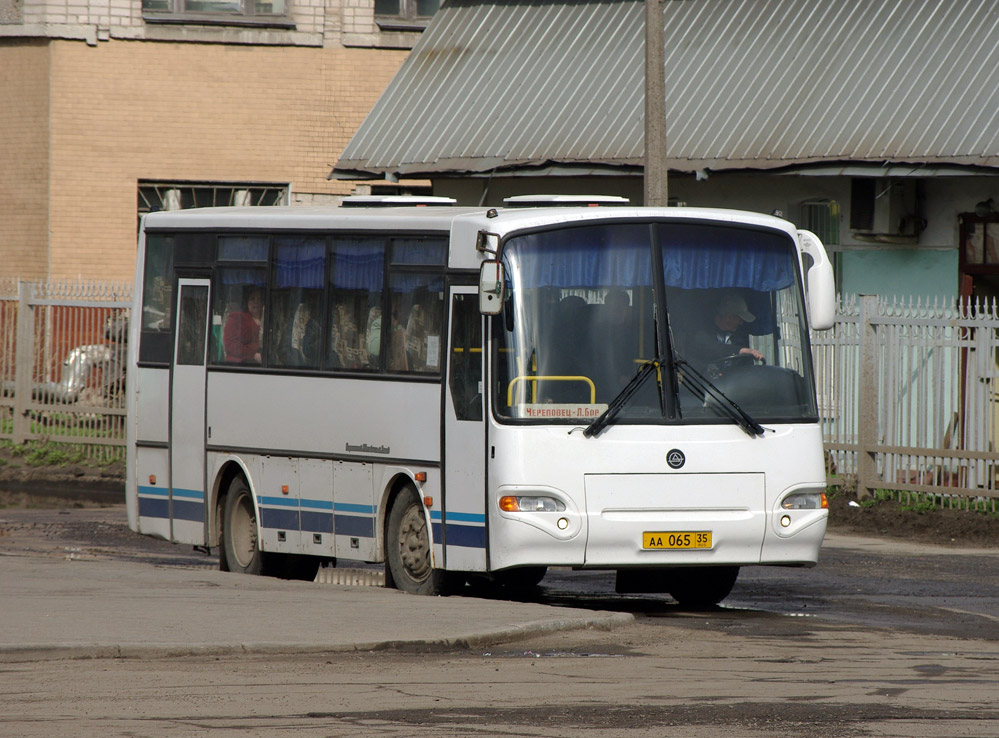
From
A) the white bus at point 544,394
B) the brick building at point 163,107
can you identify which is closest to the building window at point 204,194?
the brick building at point 163,107

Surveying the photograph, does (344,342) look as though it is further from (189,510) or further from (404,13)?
(404,13)

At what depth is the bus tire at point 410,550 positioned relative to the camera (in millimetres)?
12945

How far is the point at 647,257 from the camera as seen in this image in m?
12.6

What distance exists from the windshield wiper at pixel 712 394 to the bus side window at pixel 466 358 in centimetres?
124

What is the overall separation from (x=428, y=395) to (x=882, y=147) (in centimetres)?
955

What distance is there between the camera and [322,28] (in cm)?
3078

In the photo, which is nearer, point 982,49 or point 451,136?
point 982,49

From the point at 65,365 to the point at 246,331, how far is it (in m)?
11.5

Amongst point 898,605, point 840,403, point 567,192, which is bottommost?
point 898,605

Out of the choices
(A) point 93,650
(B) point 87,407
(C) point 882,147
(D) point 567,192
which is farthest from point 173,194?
(A) point 93,650

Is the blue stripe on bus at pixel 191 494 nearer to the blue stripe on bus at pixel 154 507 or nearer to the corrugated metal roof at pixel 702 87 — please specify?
the blue stripe on bus at pixel 154 507

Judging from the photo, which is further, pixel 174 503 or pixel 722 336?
pixel 174 503

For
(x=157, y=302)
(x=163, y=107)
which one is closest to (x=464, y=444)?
(x=157, y=302)

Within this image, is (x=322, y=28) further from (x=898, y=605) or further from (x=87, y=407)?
(x=898, y=605)
